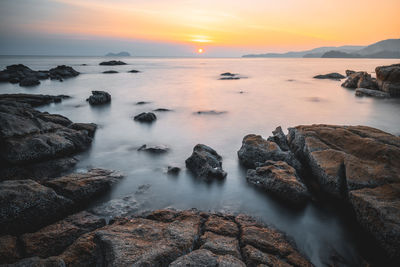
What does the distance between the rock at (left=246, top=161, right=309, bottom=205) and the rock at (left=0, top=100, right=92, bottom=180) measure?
7.13 m

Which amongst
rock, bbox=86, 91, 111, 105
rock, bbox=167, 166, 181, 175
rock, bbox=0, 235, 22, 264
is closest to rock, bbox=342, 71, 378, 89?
rock, bbox=167, 166, 181, 175

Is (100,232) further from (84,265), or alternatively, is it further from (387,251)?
(387,251)

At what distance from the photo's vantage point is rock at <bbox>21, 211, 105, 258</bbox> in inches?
157

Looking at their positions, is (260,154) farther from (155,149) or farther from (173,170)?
(155,149)

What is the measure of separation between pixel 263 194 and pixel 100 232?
475 centimetres

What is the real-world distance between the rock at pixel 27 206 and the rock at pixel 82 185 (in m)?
0.39

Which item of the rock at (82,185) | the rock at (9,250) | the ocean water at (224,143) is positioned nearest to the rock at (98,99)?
the ocean water at (224,143)

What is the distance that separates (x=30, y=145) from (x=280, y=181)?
28.5 feet

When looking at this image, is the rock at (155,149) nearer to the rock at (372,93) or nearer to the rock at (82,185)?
the rock at (82,185)

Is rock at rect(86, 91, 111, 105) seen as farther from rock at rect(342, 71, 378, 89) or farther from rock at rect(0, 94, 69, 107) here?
rock at rect(342, 71, 378, 89)

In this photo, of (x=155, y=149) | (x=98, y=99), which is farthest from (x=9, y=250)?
(x=98, y=99)

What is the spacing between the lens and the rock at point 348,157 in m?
5.79

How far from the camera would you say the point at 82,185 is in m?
6.16

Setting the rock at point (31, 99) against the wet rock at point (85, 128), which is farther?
the rock at point (31, 99)
